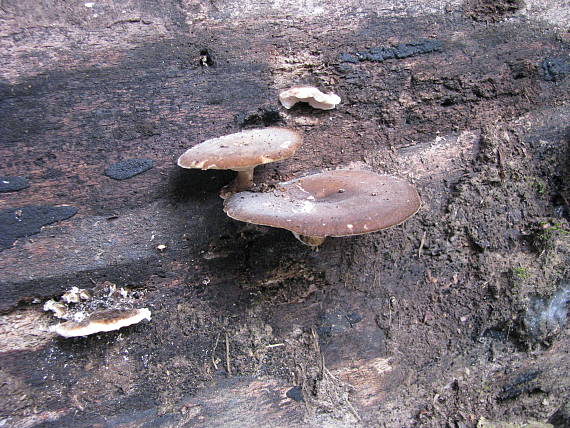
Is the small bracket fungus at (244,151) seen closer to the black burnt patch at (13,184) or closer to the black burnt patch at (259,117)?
the black burnt patch at (259,117)

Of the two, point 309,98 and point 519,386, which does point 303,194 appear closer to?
point 309,98

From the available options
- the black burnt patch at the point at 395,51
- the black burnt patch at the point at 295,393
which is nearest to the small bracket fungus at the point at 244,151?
the black burnt patch at the point at 395,51

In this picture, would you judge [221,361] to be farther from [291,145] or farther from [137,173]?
[291,145]

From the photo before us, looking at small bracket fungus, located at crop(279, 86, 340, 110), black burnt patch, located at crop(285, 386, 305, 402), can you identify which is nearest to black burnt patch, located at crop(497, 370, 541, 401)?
black burnt patch, located at crop(285, 386, 305, 402)

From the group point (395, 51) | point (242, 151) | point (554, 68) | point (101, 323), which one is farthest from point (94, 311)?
point (554, 68)

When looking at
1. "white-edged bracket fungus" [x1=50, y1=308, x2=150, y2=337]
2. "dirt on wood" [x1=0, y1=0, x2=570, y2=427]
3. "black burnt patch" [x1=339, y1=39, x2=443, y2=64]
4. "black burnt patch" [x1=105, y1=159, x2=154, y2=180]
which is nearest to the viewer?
"white-edged bracket fungus" [x1=50, y1=308, x2=150, y2=337]

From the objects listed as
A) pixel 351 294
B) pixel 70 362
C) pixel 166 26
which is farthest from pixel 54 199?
pixel 351 294

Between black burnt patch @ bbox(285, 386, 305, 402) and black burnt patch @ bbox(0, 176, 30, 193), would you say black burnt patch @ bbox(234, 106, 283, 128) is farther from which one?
black burnt patch @ bbox(285, 386, 305, 402)

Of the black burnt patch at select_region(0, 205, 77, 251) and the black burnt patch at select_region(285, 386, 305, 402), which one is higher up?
the black burnt patch at select_region(0, 205, 77, 251)
